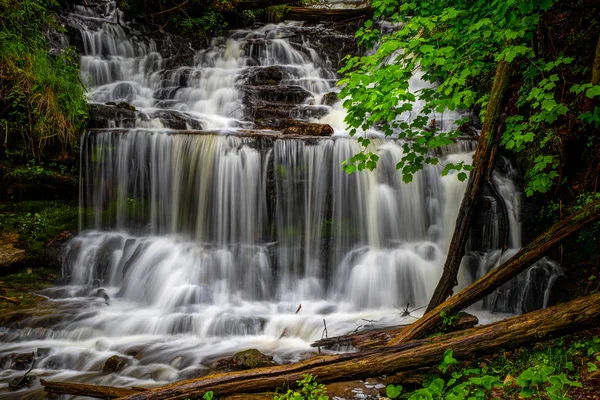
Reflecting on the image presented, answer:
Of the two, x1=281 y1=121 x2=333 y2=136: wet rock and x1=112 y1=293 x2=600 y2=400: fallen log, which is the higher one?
x1=281 y1=121 x2=333 y2=136: wet rock

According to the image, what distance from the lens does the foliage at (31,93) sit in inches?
297

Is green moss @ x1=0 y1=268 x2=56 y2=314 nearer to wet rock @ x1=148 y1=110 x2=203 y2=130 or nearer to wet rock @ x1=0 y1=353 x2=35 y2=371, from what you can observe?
wet rock @ x1=0 y1=353 x2=35 y2=371

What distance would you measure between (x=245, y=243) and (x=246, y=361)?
3.18m

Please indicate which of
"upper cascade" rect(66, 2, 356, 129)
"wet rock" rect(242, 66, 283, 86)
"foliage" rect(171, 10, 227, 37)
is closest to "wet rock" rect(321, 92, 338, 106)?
"upper cascade" rect(66, 2, 356, 129)

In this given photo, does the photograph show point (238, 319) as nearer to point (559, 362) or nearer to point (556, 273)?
point (559, 362)

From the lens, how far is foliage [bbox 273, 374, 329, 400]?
129 inches

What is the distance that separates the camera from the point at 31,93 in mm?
7617

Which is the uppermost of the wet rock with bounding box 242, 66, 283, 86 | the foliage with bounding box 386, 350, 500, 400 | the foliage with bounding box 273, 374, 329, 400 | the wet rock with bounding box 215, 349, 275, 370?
the wet rock with bounding box 242, 66, 283, 86

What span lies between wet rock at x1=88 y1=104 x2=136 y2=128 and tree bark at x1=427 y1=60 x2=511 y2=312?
7097mm

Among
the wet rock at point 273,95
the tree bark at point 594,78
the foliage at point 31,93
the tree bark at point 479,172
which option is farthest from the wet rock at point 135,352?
the wet rock at point 273,95

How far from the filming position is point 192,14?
1433 cm

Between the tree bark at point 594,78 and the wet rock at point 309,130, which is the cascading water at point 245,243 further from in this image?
the tree bark at point 594,78

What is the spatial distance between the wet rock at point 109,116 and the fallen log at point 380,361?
668 cm

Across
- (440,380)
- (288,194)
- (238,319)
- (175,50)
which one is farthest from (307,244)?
(175,50)
